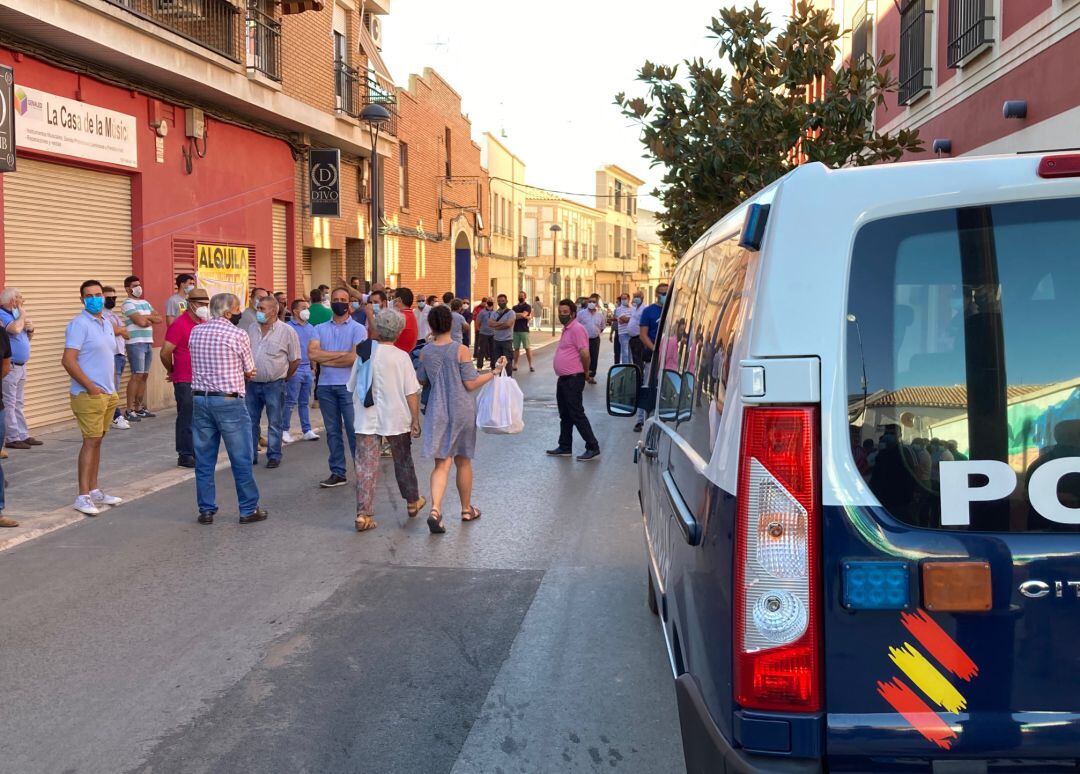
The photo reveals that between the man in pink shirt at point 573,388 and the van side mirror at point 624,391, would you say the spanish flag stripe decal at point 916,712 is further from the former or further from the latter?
the man in pink shirt at point 573,388

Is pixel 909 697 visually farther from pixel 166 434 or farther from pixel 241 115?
pixel 241 115

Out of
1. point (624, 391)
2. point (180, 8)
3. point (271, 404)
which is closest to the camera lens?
point (624, 391)

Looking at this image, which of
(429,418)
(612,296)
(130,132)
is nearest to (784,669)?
(429,418)

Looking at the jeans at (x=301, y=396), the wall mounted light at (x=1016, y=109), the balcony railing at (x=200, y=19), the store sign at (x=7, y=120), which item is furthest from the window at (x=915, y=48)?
the store sign at (x=7, y=120)

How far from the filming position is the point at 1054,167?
2383 mm

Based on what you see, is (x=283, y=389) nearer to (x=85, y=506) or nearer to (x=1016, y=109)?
(x=85, y=506)

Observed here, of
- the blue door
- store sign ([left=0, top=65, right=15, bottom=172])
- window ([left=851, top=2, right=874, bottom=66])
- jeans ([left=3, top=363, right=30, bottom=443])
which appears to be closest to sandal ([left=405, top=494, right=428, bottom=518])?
jeans ([left=3, top=363, right=30, bottom=443])

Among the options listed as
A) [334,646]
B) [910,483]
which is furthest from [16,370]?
[910,483]

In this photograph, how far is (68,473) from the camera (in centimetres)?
1040

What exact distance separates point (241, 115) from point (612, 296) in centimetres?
6840

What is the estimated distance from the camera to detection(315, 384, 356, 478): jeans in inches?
391

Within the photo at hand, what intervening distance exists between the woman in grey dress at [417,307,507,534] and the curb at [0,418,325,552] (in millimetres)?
2340

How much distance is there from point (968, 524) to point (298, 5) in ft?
62.2

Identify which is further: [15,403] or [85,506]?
[15,403]
